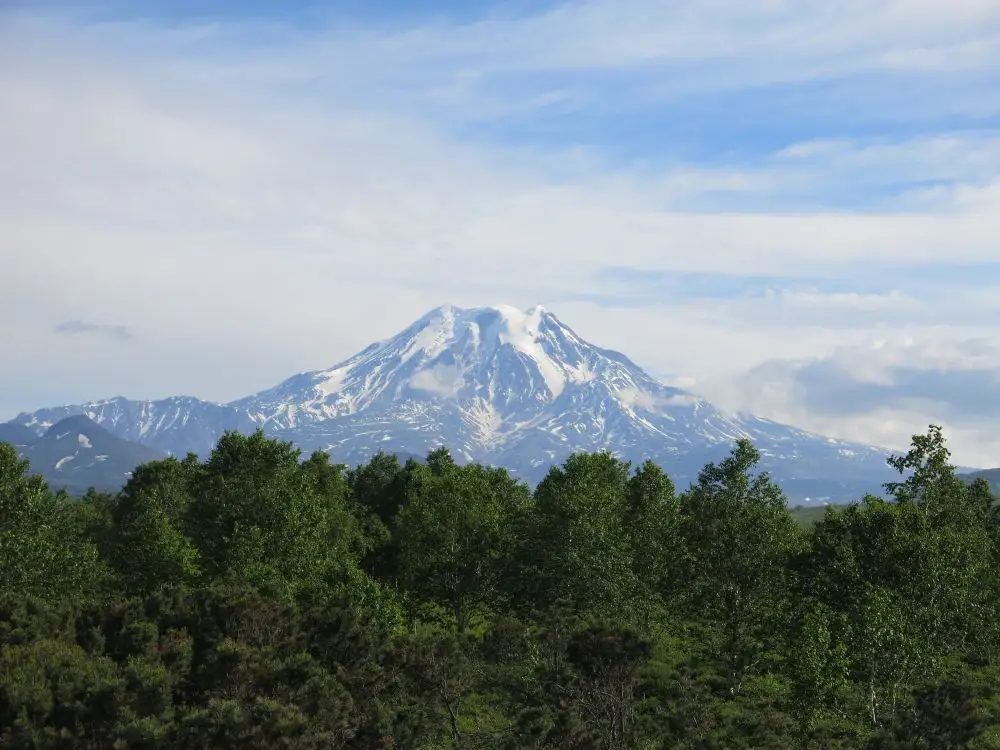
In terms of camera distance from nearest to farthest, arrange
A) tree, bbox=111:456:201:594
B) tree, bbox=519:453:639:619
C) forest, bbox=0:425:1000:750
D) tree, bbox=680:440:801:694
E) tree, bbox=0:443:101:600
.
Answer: forest, bbox=0:425:1000:750, tree, bbox=0:443:101:600, tree, bbox=680:440:801:694, tree, bbox=111:456:201:594, tree, bbox=519:453:639:619

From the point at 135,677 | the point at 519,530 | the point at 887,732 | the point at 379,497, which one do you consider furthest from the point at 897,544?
the point at 379,497

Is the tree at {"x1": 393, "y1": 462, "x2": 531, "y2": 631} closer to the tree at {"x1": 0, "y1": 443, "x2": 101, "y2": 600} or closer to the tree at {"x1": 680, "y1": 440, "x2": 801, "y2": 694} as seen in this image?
the tree at {"x1": 680, "y1": 440, "x2": 801, "y2": 694}

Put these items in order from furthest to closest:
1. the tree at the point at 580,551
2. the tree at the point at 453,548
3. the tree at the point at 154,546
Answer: the tree at the point at 453,548
the tree at the point at 580,551
the tree at the point at 154,546

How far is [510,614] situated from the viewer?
7869cm

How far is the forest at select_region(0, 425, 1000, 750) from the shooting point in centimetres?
3525

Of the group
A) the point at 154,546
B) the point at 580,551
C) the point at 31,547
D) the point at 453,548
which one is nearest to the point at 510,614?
the point at 453,548

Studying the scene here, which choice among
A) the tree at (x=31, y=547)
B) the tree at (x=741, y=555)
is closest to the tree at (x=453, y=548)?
the tree at (x=741, y=555)

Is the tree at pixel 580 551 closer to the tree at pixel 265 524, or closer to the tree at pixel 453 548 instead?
the tree at pixel 453 548

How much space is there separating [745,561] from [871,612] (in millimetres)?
11928

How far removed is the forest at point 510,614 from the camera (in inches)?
1388

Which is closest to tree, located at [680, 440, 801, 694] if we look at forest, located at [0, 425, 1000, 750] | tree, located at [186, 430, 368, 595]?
forest, located at [0, 425, 1000, 750]

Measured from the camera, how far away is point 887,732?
3441 centimetres

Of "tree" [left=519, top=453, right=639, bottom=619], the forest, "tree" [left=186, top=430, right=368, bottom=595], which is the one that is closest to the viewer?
the forest

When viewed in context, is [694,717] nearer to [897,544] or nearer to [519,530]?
[897,544]
